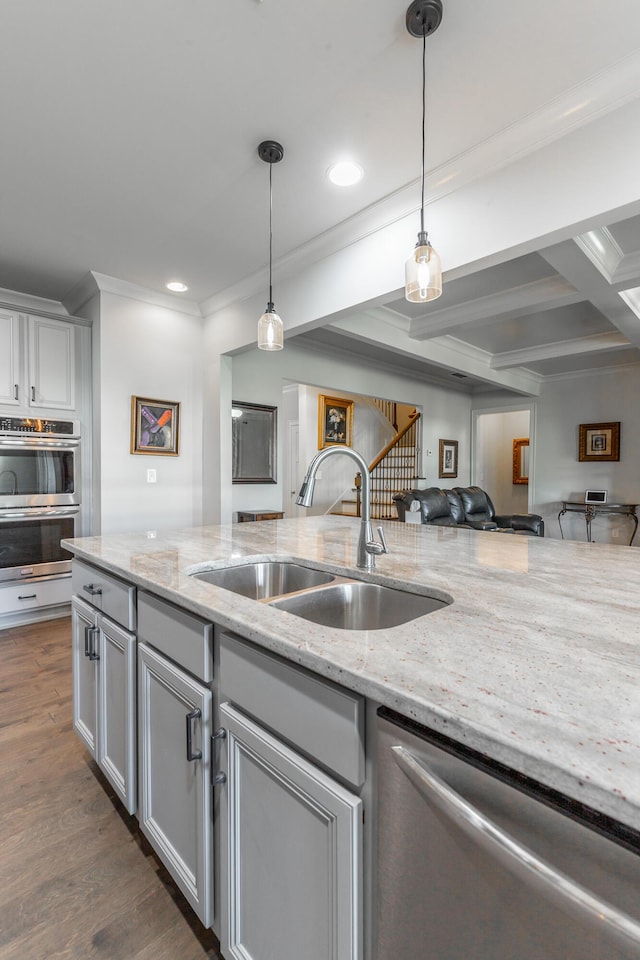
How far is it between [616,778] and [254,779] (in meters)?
0.70

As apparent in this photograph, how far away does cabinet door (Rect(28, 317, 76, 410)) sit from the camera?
3.37m

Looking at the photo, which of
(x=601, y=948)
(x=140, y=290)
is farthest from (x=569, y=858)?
(x=140, y=290)

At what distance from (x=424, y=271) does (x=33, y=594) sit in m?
3.51

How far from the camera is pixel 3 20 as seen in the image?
4.92 ft

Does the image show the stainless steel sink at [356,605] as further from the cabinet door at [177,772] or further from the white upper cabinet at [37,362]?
the white upper cabinet at [37,362]

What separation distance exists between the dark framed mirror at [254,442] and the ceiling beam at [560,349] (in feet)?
10.6

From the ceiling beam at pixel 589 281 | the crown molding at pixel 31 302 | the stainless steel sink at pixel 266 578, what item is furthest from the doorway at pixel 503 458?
the stainless steel sink at pixel 266 578

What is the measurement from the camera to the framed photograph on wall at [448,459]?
22.4 ft

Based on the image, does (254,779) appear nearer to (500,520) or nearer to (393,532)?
(393,532)

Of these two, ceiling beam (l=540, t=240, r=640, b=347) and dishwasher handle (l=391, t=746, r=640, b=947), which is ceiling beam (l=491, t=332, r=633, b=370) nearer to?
ceiling beam (l=540, t=240, r=640, b=347)

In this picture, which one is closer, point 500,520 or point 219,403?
point 219,403

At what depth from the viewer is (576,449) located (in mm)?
6609

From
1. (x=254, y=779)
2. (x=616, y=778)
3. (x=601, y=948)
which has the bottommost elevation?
(x=254, y=779)

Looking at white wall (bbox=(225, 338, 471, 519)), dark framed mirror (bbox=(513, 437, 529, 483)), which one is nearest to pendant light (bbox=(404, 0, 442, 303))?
white wall (bbox=(225, 338, 471, 519))
